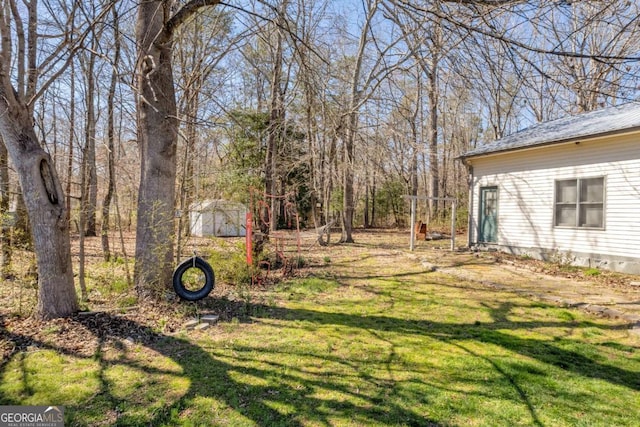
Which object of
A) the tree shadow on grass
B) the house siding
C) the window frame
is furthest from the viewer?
the window frame

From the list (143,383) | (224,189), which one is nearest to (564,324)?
(143,383)

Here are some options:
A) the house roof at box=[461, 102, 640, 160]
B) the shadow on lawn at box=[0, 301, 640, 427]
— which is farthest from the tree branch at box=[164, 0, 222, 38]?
the house roof at box=[461, 102, 640, 160]

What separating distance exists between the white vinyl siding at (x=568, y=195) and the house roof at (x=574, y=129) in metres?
0.26

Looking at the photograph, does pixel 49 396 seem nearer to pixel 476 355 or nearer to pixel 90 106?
pixel 476 355

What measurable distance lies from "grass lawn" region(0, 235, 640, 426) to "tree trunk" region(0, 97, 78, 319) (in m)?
0.43

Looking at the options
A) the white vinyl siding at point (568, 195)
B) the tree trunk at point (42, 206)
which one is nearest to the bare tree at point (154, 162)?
the tree trunk at point (42, 206)

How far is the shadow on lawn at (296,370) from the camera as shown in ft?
7.72

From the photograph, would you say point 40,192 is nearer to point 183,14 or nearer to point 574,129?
point 183,14

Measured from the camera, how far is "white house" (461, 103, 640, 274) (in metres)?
6.91

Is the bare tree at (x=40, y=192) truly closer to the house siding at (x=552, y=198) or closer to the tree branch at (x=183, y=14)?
the tree branch at (x=183, y=14)

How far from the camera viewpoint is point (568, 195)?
7953 millimetres

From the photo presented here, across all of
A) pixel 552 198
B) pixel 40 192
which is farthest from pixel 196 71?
pixel 552 198

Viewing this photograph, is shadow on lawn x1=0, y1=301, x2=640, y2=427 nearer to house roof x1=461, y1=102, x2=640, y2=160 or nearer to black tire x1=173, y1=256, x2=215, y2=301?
black tire x1=173, y1=256, x2=215, y2=301

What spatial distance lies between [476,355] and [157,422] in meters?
2.63
